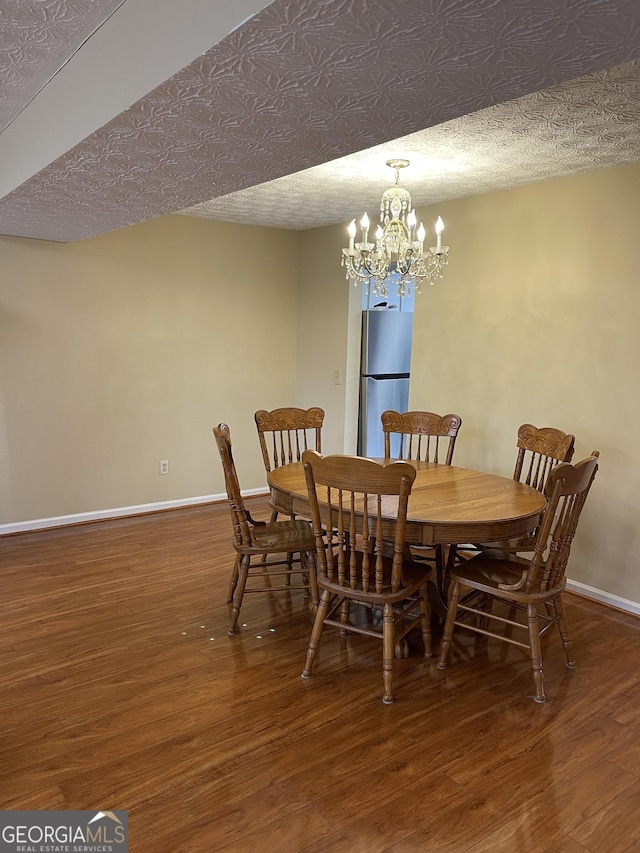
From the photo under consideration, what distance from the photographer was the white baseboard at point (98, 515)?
4.49 m

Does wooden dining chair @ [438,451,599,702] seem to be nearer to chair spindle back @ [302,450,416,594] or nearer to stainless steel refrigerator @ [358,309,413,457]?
chair spindle back @ [302,450,416,594]

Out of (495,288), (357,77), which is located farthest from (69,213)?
(495,288)

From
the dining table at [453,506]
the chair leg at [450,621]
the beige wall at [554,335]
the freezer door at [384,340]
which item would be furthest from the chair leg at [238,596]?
the freezer door at [384,340]

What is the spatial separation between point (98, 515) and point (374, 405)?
2.40 m

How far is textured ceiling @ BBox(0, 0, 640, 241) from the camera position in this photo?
1.23 m

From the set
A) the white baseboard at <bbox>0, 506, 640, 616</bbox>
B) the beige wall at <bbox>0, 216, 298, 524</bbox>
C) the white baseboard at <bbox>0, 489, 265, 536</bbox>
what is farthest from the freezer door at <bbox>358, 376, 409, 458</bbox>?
the white baseboard at <bbox>0, 489, 265, 536</bbox>

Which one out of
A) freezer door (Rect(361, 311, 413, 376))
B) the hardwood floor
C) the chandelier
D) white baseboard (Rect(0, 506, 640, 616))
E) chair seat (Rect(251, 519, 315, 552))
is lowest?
the hardwood floor

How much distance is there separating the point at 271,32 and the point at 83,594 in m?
3.08

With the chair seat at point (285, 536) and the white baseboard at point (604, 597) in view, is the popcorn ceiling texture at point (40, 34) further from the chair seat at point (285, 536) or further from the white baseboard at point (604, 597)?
the white baseboard at point (604, 597)

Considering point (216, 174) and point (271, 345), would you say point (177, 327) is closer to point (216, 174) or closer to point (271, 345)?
point (271, 345)

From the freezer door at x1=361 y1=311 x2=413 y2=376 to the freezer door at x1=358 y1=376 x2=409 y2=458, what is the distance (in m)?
0.10

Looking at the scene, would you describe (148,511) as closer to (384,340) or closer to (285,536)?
(285,536)

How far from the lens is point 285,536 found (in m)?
3.16

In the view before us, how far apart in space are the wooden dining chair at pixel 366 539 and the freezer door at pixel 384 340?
2.62m
